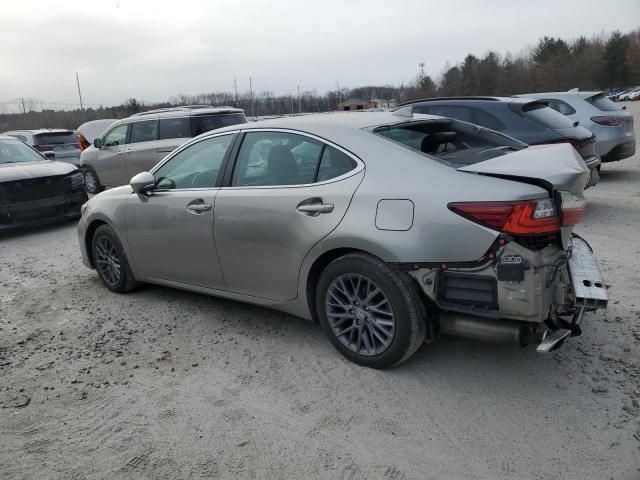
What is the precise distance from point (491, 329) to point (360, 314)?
0.82 m

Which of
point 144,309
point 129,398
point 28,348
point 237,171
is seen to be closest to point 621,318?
point 237,171

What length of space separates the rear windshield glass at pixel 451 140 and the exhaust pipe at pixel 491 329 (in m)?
0.90

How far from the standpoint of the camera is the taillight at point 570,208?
2.95 meters

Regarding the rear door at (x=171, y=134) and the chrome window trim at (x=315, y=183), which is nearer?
the chrome window trim at (x=315, y=183)

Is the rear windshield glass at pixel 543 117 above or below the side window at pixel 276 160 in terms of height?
above

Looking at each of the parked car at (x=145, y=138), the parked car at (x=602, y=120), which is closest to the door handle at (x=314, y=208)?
the parked car at (x=602, y=120)

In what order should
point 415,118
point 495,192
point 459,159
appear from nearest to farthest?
1. point 495,192
2. point 459,159
3. point 415,118

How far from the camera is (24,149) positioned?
30.4 ft

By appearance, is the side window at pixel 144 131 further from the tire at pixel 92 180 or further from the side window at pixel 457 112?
the side window at pixel 457 112

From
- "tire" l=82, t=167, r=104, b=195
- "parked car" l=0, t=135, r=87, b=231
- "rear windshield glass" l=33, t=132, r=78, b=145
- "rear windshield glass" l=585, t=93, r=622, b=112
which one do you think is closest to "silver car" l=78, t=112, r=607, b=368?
"parked car" l=0, t=135, r=87, b=231

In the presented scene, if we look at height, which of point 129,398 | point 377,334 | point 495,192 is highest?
point 495,192

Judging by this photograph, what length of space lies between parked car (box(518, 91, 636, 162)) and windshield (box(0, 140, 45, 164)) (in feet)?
29.1

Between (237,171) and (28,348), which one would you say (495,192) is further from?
(28,348)

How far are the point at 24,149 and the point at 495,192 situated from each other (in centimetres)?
893
